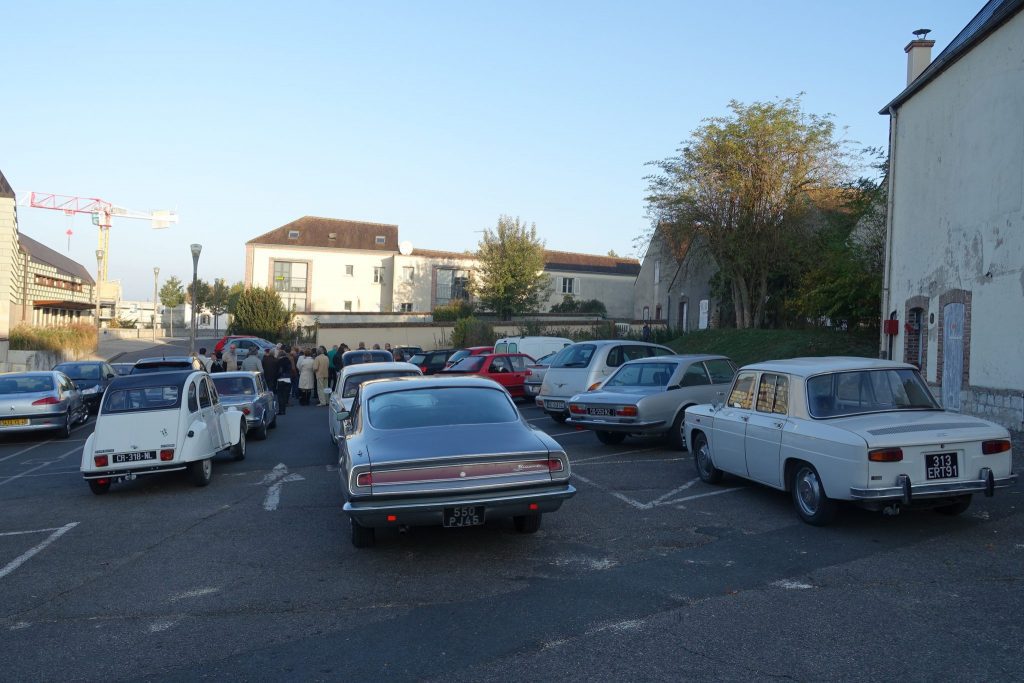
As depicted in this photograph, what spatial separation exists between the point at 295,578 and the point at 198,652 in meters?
1.63

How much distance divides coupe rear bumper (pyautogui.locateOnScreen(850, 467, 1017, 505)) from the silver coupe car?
8.40ft

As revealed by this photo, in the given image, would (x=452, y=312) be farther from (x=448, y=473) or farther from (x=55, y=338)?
(x=448, y=473)

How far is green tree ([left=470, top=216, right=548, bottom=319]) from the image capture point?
50.4 m

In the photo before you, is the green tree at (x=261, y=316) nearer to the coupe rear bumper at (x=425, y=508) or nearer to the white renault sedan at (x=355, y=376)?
the white renault sedan at (x=355, y=376)

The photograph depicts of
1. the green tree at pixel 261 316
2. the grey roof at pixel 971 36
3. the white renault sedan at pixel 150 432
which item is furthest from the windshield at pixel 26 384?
the green tree at pixel 261 316

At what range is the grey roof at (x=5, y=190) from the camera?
36594 millimetres

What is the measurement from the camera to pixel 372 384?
8.95 meters

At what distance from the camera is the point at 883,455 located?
7.24 metres

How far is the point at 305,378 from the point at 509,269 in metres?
26.4

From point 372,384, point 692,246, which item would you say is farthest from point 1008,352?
point 692,246

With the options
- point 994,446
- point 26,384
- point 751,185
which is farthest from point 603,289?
point 994,446

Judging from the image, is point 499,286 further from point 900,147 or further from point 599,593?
point 599,593

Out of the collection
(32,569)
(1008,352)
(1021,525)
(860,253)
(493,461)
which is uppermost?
(860,253)

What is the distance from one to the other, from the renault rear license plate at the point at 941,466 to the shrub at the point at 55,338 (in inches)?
1309
